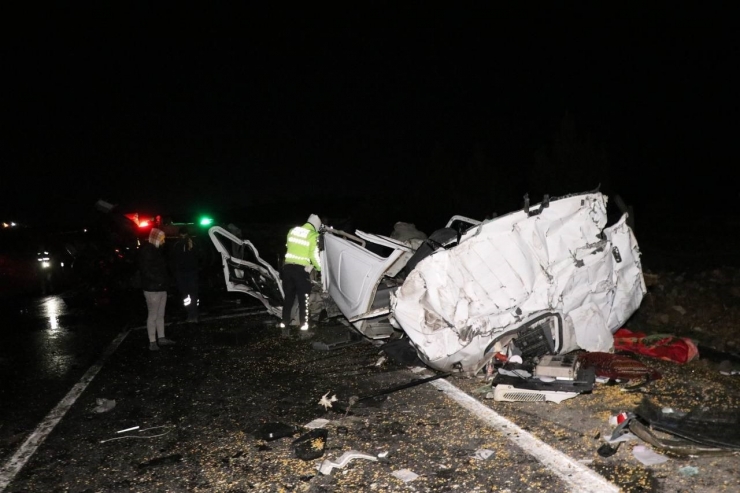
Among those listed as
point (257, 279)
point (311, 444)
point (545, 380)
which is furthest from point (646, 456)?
point (257, 279)

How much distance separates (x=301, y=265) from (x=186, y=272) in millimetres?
2588

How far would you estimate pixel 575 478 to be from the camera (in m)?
3.14

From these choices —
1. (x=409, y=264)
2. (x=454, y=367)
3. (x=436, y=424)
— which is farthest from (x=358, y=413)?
(x=409, y=264)

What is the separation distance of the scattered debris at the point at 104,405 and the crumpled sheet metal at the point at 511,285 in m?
2.80

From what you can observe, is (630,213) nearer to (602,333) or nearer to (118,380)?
(602,333)

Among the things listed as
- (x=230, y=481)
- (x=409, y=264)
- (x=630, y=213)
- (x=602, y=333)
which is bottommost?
(x=230, y=481)

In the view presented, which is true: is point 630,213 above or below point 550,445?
above

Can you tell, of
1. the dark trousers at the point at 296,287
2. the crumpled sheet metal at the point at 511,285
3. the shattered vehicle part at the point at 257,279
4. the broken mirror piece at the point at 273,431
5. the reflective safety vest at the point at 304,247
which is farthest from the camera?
the shattered vehicle part at the point at 257,279

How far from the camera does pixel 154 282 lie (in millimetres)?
6945

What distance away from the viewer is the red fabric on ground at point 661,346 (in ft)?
17.0

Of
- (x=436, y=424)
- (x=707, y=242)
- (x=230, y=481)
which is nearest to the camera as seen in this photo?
(x=230, y=481)

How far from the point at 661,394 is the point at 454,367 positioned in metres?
1.70

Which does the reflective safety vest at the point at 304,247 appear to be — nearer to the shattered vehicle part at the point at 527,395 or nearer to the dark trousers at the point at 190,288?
the dark trousers at the point at 190,288

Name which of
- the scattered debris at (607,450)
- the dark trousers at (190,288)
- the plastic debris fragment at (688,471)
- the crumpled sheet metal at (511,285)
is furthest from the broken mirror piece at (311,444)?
the dark trousers at (190,288)
